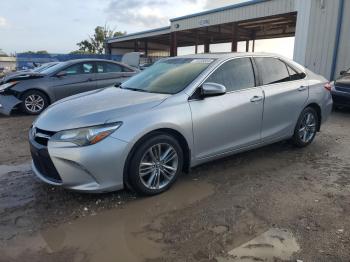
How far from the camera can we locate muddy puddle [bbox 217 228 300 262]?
2766mm

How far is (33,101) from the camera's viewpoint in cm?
902

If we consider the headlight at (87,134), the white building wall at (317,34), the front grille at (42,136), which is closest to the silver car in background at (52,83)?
the front grille at (42,136)

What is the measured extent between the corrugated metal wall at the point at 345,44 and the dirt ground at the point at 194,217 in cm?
865

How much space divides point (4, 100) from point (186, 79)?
20.7 feet

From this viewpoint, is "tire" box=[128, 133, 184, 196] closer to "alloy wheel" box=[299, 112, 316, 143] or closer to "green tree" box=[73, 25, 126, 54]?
"alloy wheel" box=[299, 112, 316, 143]

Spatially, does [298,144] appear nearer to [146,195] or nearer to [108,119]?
[146,195]

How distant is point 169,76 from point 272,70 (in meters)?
1.61

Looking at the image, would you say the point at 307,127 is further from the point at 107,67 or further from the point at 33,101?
the point at 33,101

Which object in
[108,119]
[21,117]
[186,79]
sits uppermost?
[186,79]

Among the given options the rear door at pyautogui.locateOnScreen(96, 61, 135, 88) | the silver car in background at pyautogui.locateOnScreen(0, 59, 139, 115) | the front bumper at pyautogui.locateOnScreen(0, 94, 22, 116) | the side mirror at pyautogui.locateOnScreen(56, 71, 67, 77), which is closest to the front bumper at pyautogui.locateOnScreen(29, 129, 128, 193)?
the silver car in background at pyautogui.locateOnScreen(0, 59, 139, 115)

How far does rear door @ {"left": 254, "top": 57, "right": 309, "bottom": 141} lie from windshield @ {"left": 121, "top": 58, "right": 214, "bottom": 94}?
3.16ft

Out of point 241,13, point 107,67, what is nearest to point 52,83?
point 107,67

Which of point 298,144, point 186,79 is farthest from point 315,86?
point 186,79

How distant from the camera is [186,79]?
14.1ft
